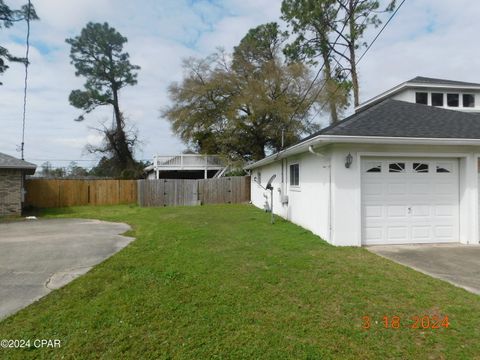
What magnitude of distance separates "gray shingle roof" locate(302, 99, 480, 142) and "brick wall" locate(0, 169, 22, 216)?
12.9m

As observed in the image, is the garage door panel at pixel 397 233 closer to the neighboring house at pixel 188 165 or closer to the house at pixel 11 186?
the house at pixel 11 186

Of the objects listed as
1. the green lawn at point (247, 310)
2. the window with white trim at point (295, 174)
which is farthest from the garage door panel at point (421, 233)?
the window with white trim at point (295, 174)

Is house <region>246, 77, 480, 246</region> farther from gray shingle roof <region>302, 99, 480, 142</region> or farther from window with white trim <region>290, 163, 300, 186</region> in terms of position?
window with white trim <region>290, 163, 300, 186</region>

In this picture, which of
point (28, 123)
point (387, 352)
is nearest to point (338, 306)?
point (387, 352)

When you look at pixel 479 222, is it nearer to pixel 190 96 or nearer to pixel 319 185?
pixel 319 185

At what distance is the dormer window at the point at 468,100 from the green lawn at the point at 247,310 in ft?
42.5

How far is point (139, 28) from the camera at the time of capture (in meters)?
9.97

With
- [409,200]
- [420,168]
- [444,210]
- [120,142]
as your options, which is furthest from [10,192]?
[444,210]

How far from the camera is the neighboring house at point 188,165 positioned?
22.3 meters

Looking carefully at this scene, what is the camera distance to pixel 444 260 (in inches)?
219

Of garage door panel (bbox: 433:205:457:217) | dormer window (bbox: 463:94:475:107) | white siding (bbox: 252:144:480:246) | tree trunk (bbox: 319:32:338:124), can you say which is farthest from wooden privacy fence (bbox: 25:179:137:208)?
dormer window (bbox: 463:94:475:107)

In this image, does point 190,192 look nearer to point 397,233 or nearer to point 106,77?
point 397,233

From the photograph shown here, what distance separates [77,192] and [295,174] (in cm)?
1358

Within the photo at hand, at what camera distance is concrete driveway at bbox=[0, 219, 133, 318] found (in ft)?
13.8
